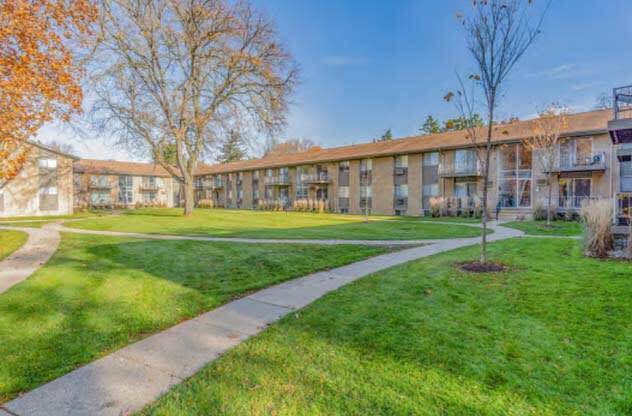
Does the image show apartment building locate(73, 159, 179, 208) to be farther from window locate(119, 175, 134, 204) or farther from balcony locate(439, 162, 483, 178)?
balcony locate(439, 162, 483, 178)

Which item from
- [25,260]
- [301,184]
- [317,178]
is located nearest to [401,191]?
[317,178]

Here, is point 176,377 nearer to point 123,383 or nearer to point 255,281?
point 123,383

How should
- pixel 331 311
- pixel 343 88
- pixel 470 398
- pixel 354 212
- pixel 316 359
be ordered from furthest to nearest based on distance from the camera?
1. pixel 354 212
2. pixel 343 88
3. pixel 331 311
4. pixel 316 359
5. pixel 470 398

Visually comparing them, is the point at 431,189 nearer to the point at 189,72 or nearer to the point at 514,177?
the point at 514,177

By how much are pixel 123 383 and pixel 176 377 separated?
0.42m

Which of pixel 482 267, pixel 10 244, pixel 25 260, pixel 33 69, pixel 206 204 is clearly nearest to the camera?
pixel 482 267

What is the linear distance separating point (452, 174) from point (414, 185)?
383 centimetres

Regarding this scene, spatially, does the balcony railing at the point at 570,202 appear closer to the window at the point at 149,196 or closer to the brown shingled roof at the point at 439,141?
the brown shingled roof at the point at 439,141

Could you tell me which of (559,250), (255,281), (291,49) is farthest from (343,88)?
(255,281)

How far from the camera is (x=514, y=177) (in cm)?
2486

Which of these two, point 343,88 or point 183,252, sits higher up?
point 343,88

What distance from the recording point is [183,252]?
358 inches

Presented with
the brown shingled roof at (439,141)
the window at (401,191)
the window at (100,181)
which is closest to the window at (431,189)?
the window at (401,191)

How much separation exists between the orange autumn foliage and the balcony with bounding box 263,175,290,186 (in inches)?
1267
